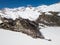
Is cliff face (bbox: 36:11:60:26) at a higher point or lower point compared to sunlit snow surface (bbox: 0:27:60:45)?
higher

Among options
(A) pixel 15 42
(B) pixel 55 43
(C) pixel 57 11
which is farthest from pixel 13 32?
(C) pixel 57 11

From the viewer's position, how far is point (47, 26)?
471cm

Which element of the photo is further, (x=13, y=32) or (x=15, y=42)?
(x=13, y=32)

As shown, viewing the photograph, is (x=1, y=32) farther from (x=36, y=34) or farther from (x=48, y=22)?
(x=48, y=22)

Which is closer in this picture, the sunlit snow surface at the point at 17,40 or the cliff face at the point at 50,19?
the sunlit snow surface at the point at 17,40

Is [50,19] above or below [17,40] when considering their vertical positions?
above

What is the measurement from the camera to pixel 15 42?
2.95 meters

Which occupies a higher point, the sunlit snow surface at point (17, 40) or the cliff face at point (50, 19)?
the cliff face at point (50, 19)

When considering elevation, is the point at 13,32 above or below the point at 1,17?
below

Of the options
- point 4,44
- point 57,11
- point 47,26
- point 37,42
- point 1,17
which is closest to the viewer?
point 4,44

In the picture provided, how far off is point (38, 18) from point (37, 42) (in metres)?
1.67

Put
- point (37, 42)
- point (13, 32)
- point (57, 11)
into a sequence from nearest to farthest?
point (37, 42) → point (13, 32) → point (57, 11)

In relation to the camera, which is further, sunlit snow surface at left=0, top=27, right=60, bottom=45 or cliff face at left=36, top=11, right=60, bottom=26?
cliff face at left=36, top=11, right=60, bottom=26

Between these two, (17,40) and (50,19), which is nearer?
(17,40)
